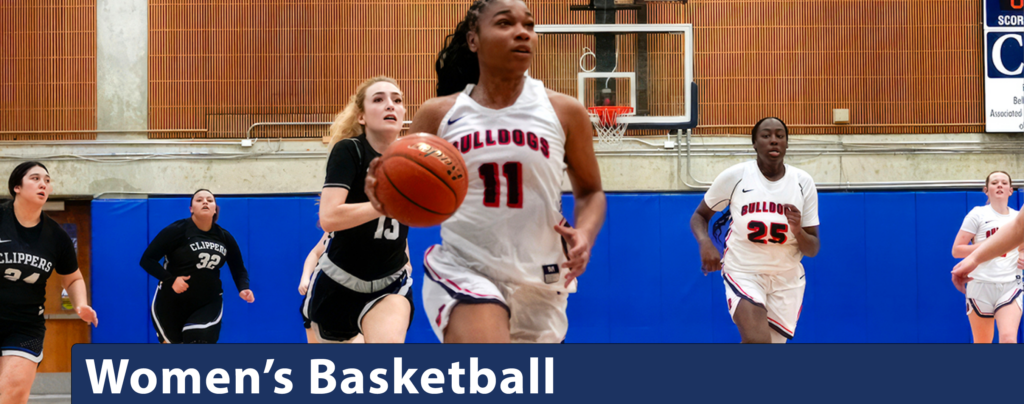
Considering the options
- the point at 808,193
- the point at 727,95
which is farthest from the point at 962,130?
the point at 808,193

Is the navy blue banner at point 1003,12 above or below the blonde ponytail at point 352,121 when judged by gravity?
above

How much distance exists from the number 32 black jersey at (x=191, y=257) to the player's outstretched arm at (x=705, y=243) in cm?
341

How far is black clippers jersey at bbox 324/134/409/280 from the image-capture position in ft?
11.4

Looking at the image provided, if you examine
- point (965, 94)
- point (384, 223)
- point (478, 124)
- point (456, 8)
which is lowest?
point (384, 223)

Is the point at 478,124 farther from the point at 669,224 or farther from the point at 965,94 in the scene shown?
the point at 965,94

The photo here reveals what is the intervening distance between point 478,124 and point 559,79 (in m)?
6.83

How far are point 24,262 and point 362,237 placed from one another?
2192 mm

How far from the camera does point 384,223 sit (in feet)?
11.9

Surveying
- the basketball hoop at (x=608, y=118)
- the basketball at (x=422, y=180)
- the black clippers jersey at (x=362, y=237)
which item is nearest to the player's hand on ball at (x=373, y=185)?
the basketball at (x=422, y=180)

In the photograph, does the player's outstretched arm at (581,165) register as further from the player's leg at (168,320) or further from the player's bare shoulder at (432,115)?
the player's leg at (168,320)

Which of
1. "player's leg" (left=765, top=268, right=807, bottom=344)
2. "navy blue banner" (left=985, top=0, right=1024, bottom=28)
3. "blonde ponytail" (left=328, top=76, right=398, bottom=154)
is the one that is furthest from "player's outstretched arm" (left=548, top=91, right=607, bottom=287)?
"navy blue banner" (left=985, top=0, right=1024, bottom=28)

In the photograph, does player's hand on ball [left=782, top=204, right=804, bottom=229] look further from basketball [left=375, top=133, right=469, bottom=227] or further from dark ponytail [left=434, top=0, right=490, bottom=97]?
basketball [left=375, top=133, right=469, bottom=227]

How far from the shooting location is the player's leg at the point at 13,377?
4.12 meters

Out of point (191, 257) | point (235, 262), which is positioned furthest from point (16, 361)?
point (235, 262)
